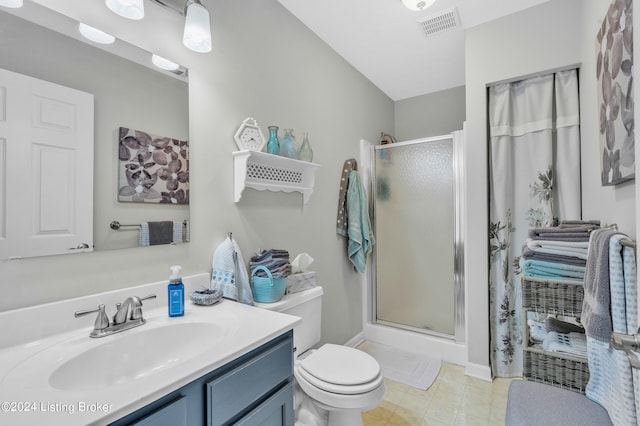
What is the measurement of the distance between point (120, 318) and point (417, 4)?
2.20m

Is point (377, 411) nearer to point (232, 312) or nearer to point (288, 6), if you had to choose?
point (232, 312)

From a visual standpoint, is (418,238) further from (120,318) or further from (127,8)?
(127,8)

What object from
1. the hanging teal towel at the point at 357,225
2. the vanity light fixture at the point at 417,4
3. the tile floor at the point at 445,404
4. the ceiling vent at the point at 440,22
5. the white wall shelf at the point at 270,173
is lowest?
the tile floor at the point at 445,404

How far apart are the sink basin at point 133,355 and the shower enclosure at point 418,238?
6.62 ft

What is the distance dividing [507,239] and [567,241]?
2.67 ft

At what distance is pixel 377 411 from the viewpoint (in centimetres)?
182

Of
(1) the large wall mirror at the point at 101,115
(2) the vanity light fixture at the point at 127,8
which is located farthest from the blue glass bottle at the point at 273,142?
(2) the vanity light fixture at the point at 127,8

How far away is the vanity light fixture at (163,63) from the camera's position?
1.25 metres

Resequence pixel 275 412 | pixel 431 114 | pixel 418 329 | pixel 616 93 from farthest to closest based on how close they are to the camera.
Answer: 1. pixel 431 114
2. pixel 418 329
3. pixel 616 93
4. pixel 275 412

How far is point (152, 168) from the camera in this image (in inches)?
48.4

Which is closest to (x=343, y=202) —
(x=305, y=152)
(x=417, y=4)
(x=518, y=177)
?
(x=305, y=152)

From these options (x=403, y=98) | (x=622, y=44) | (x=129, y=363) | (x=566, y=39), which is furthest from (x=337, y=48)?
(x=129, y=363)

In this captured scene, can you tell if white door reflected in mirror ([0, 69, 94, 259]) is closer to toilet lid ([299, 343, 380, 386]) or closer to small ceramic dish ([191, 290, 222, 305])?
small ceramic dish ([191, 290, 222, 305])

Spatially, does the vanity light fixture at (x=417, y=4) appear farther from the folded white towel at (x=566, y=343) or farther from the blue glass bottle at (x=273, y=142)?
the folded white towel at (x=566, y=343)
